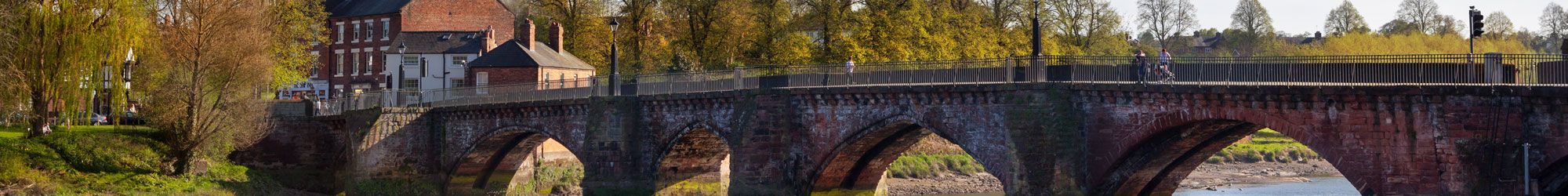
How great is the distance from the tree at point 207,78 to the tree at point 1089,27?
1212 inches

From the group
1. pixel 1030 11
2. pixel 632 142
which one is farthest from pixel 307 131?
pixel 1030 11

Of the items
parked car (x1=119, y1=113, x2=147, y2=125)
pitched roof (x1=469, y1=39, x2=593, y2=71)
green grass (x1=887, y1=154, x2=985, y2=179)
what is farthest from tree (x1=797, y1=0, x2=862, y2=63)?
parked car (x1=119, y1=113, x2=147, y2=125)

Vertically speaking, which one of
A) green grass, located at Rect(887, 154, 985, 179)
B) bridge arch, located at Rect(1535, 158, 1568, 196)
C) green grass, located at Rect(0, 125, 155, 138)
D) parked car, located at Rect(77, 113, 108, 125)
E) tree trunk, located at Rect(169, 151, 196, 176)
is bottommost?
green grass, located at Rect(887, 154, 985, 179)

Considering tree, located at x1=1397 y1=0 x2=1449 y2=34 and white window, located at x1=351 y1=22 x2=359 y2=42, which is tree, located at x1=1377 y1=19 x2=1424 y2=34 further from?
white window, located at x1=351 y1=22 x2=359 y2=42

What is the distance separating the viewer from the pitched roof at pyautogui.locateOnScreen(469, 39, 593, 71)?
65.0 meters

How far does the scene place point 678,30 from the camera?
74.1m


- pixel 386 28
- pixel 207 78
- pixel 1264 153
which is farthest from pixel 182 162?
pixel 1264 153

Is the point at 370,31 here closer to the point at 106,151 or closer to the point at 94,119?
the point at 94,119

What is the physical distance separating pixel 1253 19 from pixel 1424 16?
374 inches

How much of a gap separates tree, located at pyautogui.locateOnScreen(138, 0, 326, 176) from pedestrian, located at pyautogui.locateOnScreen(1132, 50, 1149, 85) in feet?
93.7

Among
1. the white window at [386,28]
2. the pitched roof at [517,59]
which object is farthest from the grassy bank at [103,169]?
the white window at [386,28]

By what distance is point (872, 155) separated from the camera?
40.5m

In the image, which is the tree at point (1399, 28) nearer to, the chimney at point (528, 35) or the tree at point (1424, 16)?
the tree at point (1424, 16)

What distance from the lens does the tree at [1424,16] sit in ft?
327
